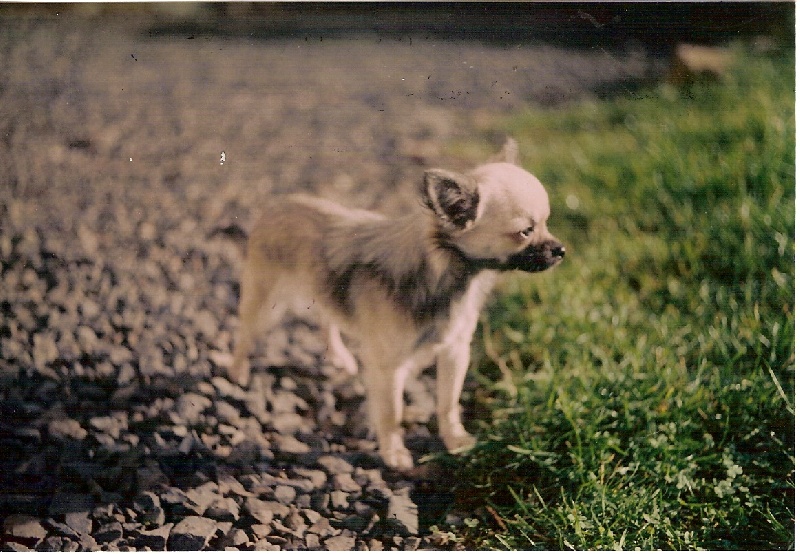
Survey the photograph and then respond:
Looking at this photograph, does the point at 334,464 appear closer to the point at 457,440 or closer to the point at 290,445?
the point at 290,445

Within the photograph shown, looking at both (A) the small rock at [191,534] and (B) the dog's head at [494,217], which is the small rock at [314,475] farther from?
(B) the dog's head at [494,217]

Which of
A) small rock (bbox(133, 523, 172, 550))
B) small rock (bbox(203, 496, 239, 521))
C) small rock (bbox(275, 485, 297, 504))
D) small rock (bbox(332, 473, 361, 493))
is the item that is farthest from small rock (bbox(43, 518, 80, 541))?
small rock (bbox(332, 473, 361, 493))

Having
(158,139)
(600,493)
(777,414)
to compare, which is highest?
(158,139)

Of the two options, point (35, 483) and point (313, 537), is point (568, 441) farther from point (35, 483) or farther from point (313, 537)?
point (35, 483)

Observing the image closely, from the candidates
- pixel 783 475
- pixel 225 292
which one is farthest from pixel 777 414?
pixel 225 292

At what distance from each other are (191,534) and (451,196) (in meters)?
1.45

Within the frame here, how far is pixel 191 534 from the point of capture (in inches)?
91.1

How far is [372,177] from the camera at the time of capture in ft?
13.2

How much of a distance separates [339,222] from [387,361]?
0.53 metres

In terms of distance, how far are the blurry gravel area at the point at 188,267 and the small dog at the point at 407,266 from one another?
0.92 feet

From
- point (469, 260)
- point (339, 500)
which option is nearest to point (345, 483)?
point (339, 500)

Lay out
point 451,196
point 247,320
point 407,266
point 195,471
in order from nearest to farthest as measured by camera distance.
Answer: point 451,196 → point 407,266 → point 195,471 → point 247,320

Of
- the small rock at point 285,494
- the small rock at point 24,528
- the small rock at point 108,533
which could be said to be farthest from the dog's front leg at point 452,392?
the small rock at point 24,528

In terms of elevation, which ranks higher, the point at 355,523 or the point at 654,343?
the point at 654,343
